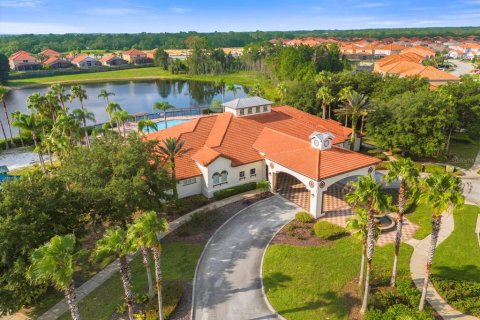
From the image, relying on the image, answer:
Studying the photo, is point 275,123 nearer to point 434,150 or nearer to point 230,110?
point 230,110

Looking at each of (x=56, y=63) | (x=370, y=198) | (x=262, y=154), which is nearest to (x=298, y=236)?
(x=370, y=198)

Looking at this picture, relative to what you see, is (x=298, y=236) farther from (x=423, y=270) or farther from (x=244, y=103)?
(x=244, y=103)

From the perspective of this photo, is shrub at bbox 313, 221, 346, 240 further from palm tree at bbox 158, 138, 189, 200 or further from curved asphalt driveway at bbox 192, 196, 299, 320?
palm tree at bbox 158, 138, 189, 200

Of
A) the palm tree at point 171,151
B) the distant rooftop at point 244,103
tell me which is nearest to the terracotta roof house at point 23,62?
the distant rooftop at point 244,103

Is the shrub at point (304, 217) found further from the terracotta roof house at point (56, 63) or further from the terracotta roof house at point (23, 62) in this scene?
the terracotta roof house at point (23, 62)

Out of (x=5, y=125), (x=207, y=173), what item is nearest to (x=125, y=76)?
(x=5, y=125)

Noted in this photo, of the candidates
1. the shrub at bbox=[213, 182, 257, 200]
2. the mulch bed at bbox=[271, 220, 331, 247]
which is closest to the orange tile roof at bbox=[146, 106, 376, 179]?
the shrub at bbox=[213, 182, 257, 200]
